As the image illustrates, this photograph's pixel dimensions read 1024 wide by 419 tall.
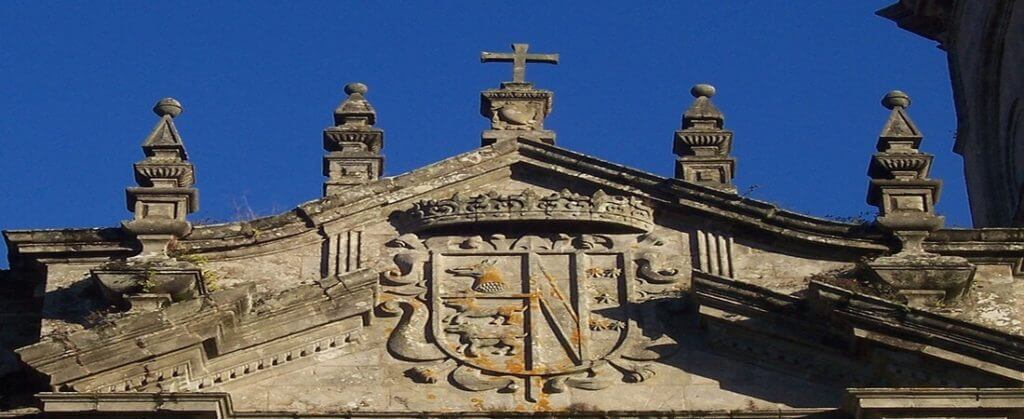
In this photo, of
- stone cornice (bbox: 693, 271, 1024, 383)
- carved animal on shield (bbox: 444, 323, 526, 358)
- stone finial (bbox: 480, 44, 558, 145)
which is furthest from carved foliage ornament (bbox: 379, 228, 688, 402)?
stone finial (bbox: 480, 44, 558, 145)

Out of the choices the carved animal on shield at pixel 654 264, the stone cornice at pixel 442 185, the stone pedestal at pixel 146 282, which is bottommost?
the stone pedestal at pixel 146 282

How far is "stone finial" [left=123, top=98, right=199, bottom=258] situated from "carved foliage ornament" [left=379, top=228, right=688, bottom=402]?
1.91 meters

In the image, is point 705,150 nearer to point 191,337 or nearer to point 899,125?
point 899,125

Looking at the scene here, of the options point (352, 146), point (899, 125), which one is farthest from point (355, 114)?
point (899, 125)

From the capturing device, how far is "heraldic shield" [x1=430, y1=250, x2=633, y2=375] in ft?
70.8

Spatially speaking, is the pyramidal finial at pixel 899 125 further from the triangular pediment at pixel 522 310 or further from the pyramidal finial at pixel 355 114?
the pyramidal finial at pixel 355 114

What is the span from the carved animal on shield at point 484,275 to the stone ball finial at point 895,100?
4.15 meters

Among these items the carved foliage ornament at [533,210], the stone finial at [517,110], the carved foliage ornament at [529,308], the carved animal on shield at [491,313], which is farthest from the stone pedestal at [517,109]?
the carved animal on shield at [491,313]

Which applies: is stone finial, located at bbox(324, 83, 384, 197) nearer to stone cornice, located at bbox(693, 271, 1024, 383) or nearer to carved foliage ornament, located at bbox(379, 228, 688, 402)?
carved foliage ornament, located at bbox(379, 228, 688, 402)

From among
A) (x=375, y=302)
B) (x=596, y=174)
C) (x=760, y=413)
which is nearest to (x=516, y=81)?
(x=596, y=174)

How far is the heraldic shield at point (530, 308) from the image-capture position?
21.6 metres

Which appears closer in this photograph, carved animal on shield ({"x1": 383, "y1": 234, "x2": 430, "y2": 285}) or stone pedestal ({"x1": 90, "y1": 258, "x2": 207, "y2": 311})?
stone pedestal ({"x1": 90, "y1": 258, "x2": 207, "y2": 311})

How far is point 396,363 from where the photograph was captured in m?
21.6

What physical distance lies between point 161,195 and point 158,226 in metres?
0.38
